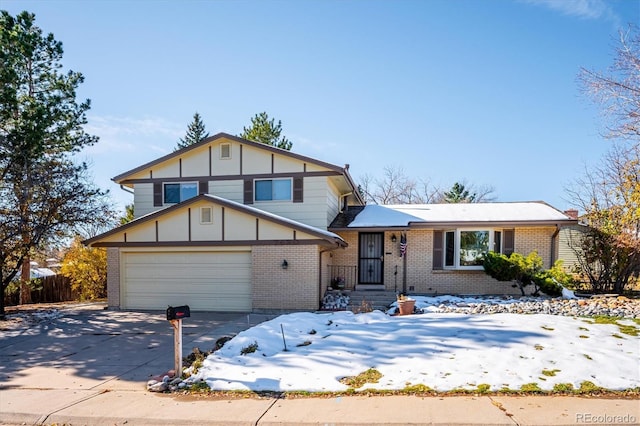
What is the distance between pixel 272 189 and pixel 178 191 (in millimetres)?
3778

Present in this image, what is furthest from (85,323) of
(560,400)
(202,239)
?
(560,400)

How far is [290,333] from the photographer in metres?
8.33

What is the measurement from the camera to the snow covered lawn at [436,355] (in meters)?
5.62

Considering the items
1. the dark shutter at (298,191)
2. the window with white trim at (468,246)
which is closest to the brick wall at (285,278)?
the dark shutter at (298,191)

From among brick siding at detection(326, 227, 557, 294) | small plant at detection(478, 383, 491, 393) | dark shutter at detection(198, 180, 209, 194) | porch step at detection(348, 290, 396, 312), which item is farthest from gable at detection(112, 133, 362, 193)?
small plant at detection(478, 383, 491, 393)

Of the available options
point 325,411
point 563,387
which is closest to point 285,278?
point 325,411

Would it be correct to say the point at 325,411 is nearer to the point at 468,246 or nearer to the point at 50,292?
the point at 468,246

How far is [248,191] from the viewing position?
15.1 m

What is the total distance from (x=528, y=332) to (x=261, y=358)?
16.1 feet

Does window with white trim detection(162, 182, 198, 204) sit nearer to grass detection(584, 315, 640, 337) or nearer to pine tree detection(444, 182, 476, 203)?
grass detection(584, 315, 640, 337)

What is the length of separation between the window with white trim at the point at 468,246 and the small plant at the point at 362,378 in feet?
31.8

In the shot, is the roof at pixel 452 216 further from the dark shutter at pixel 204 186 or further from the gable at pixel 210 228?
the dark shutter at pixel 204 186

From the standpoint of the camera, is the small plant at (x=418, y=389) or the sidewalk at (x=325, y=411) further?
the small plant at (x=418, y=389)

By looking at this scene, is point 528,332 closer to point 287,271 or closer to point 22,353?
point 287,271
